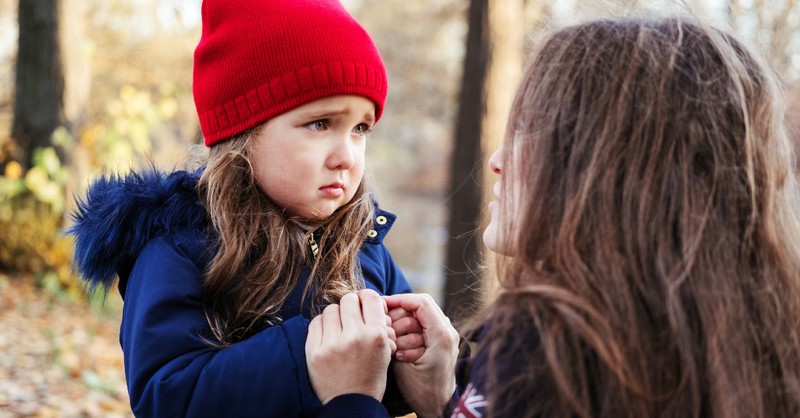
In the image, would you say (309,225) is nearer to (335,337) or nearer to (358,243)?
(358,243)

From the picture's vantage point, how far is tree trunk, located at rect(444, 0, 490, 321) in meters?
6.64

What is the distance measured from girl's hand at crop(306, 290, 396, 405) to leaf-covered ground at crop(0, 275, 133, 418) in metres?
2.97

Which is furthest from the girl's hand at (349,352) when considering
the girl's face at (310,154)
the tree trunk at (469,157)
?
the tree trunk at (469,157)

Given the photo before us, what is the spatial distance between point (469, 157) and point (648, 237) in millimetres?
5477

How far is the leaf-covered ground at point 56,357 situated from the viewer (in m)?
4.42

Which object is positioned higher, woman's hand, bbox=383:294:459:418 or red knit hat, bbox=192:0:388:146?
red knit hat, bbox=192:0:388:146

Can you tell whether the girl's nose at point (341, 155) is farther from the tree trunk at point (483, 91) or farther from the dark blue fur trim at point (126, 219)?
the tree trunk at point (483, 91)

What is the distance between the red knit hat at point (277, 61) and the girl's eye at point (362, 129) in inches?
3.1

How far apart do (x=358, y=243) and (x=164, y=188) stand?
55 cm

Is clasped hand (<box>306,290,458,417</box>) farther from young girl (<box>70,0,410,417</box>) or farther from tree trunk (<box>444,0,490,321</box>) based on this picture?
tree trunk (<box>444,0,490,321</box>)

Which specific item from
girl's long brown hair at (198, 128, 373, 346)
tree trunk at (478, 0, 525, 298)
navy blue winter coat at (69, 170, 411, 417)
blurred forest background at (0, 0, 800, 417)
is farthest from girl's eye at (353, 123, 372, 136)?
tree trunk at (478, 0, 525, 298)

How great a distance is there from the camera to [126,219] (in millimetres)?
1901

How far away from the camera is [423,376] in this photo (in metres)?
1.91

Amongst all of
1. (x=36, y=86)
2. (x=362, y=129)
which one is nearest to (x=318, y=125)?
(x=362, y=129)
